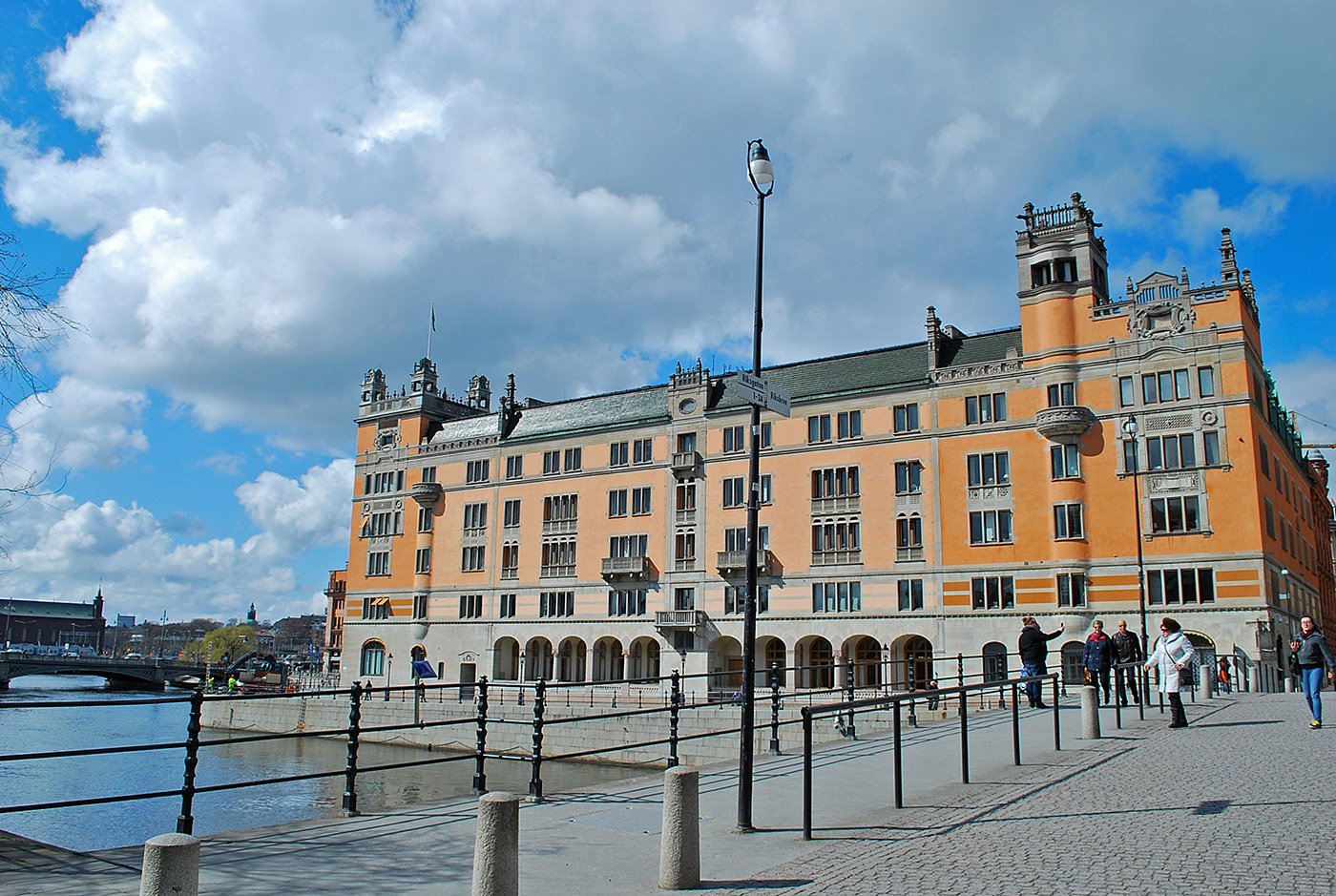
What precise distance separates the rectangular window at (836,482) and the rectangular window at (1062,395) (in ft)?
34.7

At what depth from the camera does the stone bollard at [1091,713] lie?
1808 centimetres

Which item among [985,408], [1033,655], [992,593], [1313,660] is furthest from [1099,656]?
[985,408]

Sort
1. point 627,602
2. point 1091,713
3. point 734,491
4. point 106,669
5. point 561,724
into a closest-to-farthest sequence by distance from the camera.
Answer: point 1091,713, point 561,724, point 734,491, point 627,602, point 106,669

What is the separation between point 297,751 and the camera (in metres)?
50.4

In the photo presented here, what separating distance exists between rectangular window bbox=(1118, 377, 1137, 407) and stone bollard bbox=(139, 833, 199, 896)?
4786 centimetres

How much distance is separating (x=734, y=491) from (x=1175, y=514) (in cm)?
2264

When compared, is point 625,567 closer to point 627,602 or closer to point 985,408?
point 627,602

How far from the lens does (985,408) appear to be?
5138 cm

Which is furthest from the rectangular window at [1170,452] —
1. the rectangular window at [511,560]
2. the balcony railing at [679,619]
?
the rectangular window at [511,560]

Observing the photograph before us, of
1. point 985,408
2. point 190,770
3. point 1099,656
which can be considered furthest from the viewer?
point 985,408

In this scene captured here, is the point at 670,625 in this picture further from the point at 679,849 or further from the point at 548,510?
the point at 679,849

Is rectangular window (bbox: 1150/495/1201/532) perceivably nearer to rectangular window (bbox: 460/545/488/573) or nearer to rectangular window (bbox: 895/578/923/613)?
rectangular window (bbox: 895/578/923/613)

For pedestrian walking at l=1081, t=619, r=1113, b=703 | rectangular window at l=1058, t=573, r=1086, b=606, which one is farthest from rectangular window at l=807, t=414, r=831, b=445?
pedestrian walking at l=1081, t=619, r=1113, b=703

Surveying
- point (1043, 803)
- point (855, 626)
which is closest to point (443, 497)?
point (855, 626)
